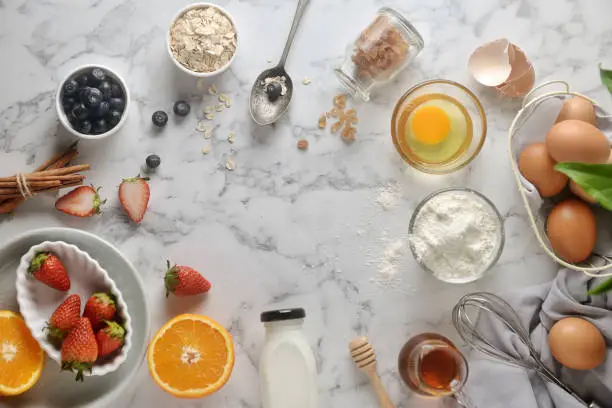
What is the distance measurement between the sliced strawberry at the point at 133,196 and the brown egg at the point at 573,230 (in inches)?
35.4

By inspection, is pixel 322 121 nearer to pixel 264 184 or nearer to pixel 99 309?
pixel 264 184

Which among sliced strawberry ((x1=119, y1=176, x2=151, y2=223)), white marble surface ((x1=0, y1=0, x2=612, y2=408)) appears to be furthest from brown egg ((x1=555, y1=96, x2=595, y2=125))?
sliced strawberry ((x1=119, y1=176, x2=151, y2=223))

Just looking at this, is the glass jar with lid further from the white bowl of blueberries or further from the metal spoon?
the white bowl of blueberries

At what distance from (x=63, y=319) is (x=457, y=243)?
0.84 m

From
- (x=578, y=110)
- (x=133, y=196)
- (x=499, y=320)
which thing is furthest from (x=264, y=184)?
(x=578, y=110)

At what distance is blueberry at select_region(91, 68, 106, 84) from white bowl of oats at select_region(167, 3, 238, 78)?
0.15 m

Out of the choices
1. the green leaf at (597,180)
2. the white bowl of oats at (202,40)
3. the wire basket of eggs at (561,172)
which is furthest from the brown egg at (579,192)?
the white bowl of oats at (202,40)

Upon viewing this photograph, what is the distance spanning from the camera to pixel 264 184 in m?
1.65

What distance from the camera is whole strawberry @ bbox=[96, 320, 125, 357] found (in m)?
1.48

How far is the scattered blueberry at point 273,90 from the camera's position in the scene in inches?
63.4

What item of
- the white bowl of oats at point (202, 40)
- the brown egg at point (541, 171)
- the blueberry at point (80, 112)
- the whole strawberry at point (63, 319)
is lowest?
the whole strawberry at point (63, 319)

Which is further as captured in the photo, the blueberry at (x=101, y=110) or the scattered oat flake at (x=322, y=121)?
the scattered oat flake at (x=322, y=121)

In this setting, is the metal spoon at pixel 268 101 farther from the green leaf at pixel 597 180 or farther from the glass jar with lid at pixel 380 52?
the green leaf at pixel 597 180

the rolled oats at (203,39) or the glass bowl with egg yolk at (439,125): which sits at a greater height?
the rolled oats at (203,39)
